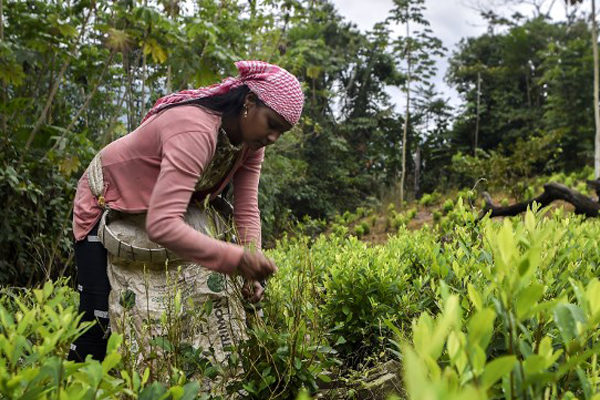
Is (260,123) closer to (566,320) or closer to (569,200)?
(566,320)

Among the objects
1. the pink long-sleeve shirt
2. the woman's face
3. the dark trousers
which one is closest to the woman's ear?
the woman's face

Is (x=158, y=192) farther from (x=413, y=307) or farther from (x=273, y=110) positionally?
(x=413, y=307)

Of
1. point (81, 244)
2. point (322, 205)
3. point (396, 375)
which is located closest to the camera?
point (81, 244)

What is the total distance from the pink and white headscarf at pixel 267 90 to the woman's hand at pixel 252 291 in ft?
2.00

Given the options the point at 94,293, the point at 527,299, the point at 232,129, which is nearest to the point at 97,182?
the point at 94,293

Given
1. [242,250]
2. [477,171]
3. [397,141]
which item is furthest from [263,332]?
[397,141]

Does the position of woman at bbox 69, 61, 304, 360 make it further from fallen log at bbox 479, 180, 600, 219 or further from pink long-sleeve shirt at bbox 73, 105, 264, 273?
fallen log at bbox 479, 180, 600, 219

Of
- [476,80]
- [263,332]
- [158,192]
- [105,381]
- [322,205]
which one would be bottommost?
[322,205]

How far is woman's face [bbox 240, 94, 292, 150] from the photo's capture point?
1784 millimetres

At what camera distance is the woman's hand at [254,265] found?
4.89ft

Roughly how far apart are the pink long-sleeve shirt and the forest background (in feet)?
3.14

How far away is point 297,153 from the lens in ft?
56.7

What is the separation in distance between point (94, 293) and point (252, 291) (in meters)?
0.62

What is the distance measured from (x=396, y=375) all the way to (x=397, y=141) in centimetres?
2208
